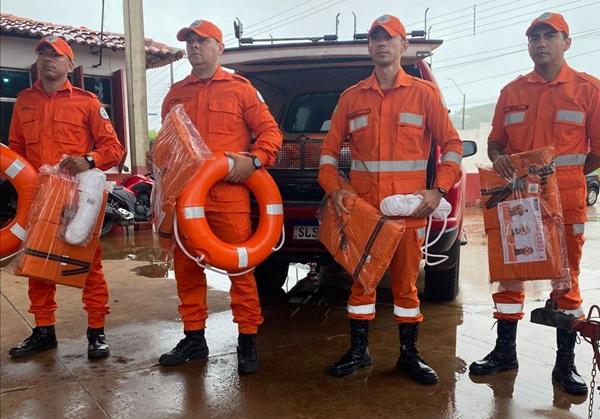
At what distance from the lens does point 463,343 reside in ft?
11.2

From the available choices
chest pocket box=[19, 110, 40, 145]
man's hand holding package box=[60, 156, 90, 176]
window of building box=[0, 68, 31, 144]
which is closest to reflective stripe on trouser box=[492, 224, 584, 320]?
man's hand holding package box=[60, 156, 90, 176]

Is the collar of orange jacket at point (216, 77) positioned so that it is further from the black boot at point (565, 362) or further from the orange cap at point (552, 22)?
the black boot at point (565, 362)

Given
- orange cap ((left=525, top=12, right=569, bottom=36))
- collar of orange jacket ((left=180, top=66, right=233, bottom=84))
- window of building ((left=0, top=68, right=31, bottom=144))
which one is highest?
window of building ((left=0, top=68, right=31, bottom=144))

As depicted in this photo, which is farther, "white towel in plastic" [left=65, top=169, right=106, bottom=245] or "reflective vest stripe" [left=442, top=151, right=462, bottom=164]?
"white towel in plastic" [left=65, top=169, right=106, bottom=245]

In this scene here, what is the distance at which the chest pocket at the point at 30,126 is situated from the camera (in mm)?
3129

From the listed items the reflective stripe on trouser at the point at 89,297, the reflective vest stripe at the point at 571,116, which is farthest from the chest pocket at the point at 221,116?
the reflective vest stripe at the point at 571,116

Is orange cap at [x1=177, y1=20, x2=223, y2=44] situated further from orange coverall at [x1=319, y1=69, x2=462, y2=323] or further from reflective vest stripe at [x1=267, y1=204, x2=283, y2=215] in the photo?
reflective vest stripe at [x1=267, y1=204, x2=283, y2=215]

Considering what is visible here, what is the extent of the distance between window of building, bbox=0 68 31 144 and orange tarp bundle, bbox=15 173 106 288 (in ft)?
25.2

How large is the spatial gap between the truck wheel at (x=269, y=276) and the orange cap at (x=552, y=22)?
2.76 metres

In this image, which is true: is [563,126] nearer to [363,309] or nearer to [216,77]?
[363,309]

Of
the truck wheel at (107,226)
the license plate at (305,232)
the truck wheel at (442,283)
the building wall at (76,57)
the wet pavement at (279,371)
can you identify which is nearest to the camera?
the wet pavement at (279,371)

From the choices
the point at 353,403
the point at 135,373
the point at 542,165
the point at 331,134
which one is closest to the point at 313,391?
the point at 353,403

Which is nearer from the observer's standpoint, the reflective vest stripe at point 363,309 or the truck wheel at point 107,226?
the reflective vest stripe at point 363,309

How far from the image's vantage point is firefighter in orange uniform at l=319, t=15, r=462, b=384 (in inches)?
110
